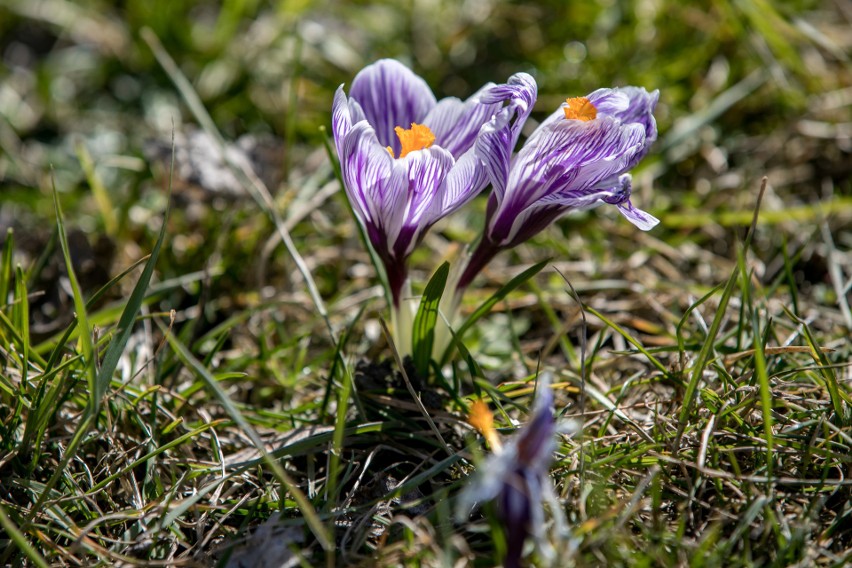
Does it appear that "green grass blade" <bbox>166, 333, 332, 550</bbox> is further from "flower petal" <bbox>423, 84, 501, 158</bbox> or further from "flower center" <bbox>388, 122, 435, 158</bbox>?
"flower petal" <bbox>423, 84, 501, 158</bbox>

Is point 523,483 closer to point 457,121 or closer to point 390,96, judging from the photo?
point 457,121

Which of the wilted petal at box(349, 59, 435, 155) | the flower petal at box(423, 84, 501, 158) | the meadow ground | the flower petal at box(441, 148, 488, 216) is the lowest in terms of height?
the meadow ground

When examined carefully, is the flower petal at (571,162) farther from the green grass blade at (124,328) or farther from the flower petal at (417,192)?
the green grass blade at (124,328)

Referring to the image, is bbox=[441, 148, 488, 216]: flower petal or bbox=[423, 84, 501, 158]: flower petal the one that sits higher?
bbox=[423, 84, 501, 158]: flower petal

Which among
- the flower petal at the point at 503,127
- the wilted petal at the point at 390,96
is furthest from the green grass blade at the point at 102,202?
the flower petal at the point at 503,127

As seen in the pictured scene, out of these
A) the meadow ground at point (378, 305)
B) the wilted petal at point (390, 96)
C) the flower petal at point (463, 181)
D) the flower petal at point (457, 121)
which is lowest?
the meadow ground at point (378, 305)

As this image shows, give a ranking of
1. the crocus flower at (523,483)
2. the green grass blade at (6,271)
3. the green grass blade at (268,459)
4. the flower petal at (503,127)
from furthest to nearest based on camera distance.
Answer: the green grass blade at (6,271) < the flower petal at (503,127) < the green grass blade at (268,459) < the crocus flower at (523,483)

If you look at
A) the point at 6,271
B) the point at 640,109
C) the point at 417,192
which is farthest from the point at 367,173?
the point at 6,271

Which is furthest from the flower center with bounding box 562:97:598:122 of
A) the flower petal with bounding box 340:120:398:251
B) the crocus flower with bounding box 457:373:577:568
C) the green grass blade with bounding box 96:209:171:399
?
the green grass blade with bounding box 96:209:171:399
